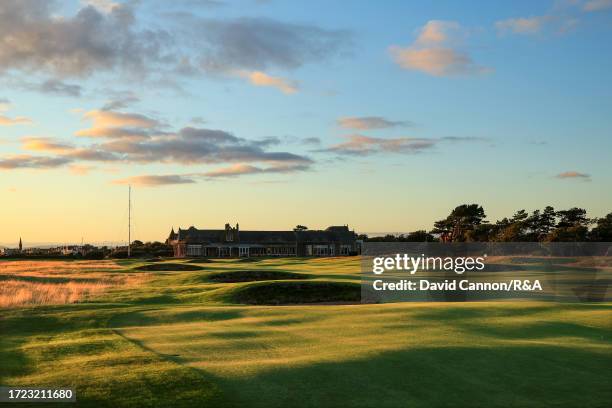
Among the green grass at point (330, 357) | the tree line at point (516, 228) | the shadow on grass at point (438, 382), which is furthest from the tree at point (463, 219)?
the shadow on grass at point (438, 382)

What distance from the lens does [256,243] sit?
125m

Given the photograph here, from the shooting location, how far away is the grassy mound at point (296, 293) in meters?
39.2

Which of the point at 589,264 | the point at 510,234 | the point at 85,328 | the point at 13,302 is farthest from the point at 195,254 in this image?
the point at 85,328

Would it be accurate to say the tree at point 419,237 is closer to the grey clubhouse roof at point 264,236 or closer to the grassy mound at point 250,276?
the grey clubhouse roof at point 264,236

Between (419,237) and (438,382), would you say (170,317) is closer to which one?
(438,382)

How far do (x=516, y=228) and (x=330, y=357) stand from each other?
259ft

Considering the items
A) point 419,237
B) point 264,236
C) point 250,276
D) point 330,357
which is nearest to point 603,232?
point 419,237

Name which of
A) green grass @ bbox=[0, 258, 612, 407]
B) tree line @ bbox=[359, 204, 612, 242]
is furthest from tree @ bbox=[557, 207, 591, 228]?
green grass @ bbox=[0, 258, 612, 407]

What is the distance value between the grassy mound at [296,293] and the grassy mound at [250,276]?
8.58m

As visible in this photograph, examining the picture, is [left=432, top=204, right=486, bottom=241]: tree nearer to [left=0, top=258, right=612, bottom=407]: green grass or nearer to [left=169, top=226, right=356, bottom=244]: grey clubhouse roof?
[left=169, top=226, right=356, bottom=244]: grey clubhouse roof

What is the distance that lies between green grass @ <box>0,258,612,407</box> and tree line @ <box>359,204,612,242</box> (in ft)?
195

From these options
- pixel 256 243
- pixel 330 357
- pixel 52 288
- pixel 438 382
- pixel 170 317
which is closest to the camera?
pixel 438 382

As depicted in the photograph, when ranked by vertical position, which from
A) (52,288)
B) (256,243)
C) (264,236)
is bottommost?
(52,288)

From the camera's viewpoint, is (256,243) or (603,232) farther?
(256,243)
